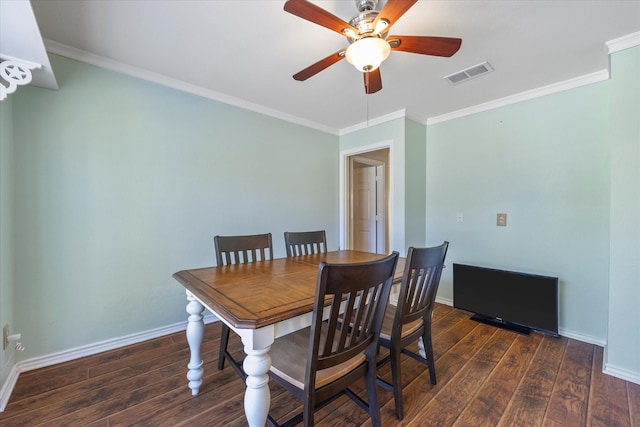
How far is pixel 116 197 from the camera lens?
2150 millimetres

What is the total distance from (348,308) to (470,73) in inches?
89.7

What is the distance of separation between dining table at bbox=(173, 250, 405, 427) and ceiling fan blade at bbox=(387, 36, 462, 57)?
4.29 feet

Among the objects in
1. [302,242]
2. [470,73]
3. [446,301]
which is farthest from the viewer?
[446,301]

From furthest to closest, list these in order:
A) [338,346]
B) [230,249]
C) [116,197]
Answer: [116,197]
[230,249]
[338,346]

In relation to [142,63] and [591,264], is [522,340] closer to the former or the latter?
[591,264]

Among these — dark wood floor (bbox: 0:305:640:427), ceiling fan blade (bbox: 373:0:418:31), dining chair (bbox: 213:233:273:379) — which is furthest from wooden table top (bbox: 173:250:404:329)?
ceiling fan blade (bbox: 373:0:418:31)

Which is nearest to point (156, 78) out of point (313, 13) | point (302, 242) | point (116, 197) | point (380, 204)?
point (116, 197)

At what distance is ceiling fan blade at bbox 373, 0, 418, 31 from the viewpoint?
120 cm

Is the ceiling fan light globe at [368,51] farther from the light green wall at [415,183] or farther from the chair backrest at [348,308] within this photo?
the light green wall at [415,183]

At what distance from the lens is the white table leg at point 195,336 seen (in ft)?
5.02

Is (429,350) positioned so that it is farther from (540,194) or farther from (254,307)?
(540,194)

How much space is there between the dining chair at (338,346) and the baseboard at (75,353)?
158 centimetres

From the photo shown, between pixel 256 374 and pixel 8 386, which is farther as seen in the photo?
pixel 8 386

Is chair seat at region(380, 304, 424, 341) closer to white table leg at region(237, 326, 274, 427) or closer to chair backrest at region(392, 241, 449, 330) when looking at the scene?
chair backrest at region(392, 241, 449, 330)
